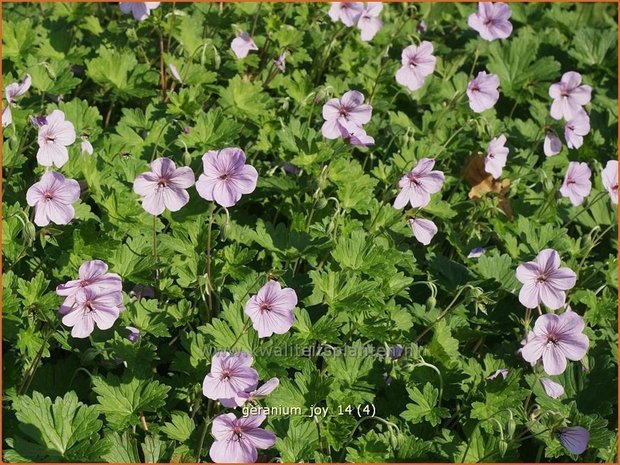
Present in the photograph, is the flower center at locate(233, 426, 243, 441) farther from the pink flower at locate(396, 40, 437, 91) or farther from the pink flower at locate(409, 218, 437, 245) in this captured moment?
the pink flower at locate(396, 40, 437, 91)

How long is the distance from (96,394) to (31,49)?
176cm

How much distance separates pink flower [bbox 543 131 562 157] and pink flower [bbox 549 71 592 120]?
0.37ft

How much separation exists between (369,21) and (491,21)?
0.60 metres

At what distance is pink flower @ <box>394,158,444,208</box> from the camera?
3248mm

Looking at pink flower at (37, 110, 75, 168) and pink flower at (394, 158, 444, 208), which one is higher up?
pink flower at (37, 110, 75, 168)

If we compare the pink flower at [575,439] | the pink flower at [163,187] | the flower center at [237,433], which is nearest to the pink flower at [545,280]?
the pink flower at [575,439]

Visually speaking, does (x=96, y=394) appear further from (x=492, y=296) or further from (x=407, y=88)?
(x=407, y=88)

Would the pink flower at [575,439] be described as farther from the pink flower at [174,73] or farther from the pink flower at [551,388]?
the pink flower at [174,73]

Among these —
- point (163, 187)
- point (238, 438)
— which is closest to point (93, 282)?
point (163, 187)

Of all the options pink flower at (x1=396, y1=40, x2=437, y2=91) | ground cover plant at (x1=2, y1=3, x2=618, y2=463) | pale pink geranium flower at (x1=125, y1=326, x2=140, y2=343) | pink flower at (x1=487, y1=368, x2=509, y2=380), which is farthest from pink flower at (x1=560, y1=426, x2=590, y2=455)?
pink flower at (x1=396, y1=40, x2=437, y2=91)

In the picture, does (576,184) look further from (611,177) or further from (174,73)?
(174,73)

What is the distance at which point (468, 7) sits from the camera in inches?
197

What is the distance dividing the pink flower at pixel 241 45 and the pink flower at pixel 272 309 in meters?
Result: 1.69

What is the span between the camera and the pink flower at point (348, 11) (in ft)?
13.8
